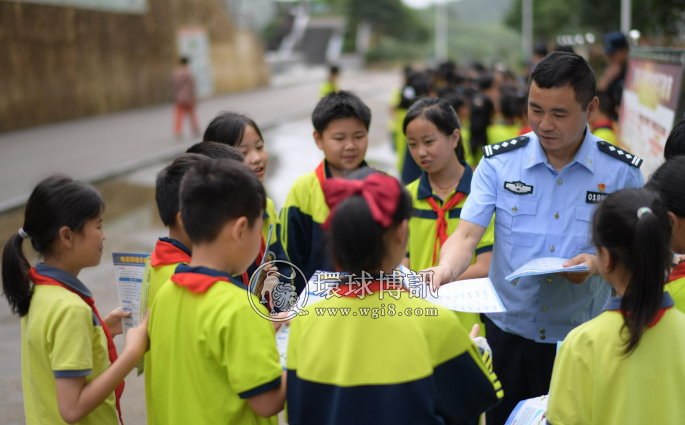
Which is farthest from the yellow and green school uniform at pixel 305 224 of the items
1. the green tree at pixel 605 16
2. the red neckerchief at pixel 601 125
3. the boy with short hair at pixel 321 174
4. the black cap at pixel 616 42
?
the green tree at pixel 605 16

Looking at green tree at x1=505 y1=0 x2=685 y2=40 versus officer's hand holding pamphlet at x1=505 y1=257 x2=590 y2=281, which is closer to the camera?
officer's hand holding pamphlet at x1=505 y1=257 x2=590 y2=281

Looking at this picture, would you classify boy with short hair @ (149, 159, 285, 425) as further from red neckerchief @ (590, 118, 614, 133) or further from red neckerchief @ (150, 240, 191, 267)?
red neckerchief @ (590, 118, 614, 133)

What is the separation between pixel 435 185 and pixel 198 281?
5.18 feet

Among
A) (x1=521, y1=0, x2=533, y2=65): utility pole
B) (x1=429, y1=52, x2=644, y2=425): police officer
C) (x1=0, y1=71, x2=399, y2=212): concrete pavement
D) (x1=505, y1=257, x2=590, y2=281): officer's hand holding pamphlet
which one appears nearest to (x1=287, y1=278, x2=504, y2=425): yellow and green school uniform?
(x1=505, y1=257, x2=590, y2=281): officer's hand holding pamphlet

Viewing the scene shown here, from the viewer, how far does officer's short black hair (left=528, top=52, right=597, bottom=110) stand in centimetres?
216

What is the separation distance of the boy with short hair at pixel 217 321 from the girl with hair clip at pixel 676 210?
120cm

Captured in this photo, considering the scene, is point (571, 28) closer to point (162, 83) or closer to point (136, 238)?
point (162, 83)

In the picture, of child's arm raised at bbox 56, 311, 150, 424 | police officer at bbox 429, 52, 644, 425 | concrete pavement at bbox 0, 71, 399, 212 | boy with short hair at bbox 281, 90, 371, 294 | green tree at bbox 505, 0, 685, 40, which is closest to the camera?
child's arm raised at bbox 56, 311, 150, 424

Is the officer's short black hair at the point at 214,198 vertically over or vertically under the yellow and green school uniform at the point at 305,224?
over

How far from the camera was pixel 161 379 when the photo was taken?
1782 mm

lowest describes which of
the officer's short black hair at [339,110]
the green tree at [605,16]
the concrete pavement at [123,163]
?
the concrete pavement at [123,163]

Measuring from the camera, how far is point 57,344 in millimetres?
1736

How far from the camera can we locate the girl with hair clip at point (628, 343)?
147 cm

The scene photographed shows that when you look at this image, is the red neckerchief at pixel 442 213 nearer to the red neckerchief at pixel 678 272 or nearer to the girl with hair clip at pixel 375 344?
the red neckerchief at pixel 678 272
